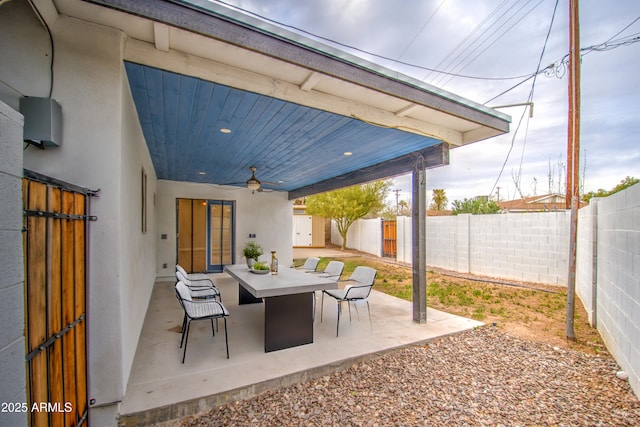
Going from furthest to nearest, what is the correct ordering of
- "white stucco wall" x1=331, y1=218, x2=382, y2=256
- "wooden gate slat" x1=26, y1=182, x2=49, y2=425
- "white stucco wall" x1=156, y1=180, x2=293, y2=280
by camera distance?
"white stucco wall" x1=331, y1=218, x2=382, y2=256 < "white stucco wall" x1=156, y1=180, x2=293, y2=280 < "wooden gate slat" x1=26, y1=182, x2=49, y2=425

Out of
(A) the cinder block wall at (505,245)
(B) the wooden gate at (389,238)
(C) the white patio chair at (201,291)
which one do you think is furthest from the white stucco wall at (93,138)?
(B) the wooden gate at (389,238)

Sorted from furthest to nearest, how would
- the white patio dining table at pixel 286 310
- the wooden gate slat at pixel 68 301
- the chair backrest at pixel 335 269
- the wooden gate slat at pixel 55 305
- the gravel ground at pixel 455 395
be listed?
the chair backrest at pixel 335 269, the white patio dining table at pixel 286 310, the gravel ground at pixel 455 395, the wooden gate slat at pixel 68 301, the wooden gate slat at pixel 55 305

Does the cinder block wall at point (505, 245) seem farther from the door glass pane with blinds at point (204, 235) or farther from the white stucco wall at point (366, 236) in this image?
the door glass pane with blinds at point (204, 235)

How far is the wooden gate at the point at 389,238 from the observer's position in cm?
1175

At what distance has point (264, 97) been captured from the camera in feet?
8.05

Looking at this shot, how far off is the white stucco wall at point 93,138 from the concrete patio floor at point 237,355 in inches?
13.8

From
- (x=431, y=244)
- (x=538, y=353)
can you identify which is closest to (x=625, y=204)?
(x=538, y=353)

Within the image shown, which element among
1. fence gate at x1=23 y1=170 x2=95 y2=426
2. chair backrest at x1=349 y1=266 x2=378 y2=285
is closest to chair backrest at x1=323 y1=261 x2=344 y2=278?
chair backrest at x1=349 y1=266 x2=378 y2=285

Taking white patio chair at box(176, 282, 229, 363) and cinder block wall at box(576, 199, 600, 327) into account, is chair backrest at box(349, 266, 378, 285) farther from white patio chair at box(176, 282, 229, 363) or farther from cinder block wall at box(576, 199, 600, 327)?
cinder block wall at box(576, 199, 600, 327)

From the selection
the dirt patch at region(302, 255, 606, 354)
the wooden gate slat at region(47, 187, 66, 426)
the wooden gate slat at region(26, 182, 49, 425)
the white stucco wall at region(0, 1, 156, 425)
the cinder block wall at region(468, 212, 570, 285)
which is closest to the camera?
the wooden gate slat at region(26, 182, 49, 425)

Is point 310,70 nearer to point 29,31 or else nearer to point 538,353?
point 29,31

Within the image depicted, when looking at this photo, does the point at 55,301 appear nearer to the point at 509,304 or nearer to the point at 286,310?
the point at 286,310

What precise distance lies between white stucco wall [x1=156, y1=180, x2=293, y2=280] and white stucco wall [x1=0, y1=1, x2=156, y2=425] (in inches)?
213

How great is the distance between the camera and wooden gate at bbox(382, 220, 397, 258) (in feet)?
38.5
